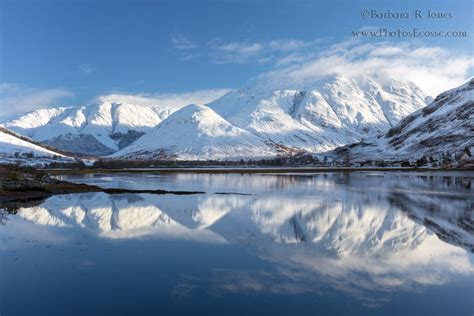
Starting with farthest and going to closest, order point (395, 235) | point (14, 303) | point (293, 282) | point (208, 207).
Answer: point (208, 207) → point (395, 235) → point (293, 282) → point (14, 303)

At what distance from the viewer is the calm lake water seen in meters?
16.3

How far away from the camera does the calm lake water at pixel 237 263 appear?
16.3 m

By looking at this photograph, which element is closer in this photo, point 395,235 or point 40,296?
point 40,296

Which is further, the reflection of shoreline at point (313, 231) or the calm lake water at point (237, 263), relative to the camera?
the reflection of shoreline at point (313, 231)

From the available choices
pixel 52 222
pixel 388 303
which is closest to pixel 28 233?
pixel 52 222

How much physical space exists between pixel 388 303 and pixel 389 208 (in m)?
27.9

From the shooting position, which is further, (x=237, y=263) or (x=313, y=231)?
(x=313, y=231)

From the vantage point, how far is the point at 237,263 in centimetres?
2208

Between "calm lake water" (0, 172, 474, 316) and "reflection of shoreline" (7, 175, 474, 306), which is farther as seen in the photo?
"reflection of shoreline" (7, 175, 474, 306)

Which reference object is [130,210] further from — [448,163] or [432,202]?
[448,163]

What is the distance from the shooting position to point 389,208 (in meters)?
42.8

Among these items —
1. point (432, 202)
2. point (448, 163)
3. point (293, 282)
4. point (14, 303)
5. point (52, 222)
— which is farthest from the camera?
point (448, 163)

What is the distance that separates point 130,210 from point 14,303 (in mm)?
25952

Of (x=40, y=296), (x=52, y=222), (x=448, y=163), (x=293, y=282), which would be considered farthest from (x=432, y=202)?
(x=448, y=163)
